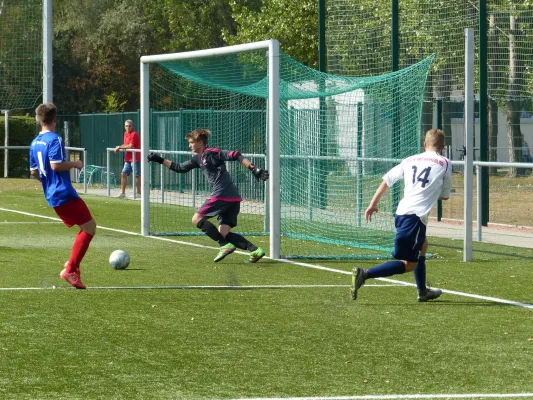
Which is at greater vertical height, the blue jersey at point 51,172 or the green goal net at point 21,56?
the green goal net at point 21,56

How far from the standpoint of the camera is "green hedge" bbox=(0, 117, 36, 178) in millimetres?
34938

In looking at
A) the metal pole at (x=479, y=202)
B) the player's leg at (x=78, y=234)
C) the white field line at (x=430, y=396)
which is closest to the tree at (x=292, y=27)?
the metal pole at (x=479, y=202)

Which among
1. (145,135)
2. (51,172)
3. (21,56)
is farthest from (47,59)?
(51,172)

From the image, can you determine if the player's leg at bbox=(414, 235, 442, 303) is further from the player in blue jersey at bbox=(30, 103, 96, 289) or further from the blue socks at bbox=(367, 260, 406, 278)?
the player in blue jersey at bbox=(30, 103, 96, 289)

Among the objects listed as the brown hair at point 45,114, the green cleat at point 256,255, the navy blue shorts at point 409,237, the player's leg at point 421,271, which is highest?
the brown hair at point 45,114

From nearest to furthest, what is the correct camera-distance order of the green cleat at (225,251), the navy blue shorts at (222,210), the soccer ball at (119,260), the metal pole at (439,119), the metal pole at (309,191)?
the soccer ball at (119,260) → the green cleat at (225,251) → the navy blue shorts at (222,210) → the metal pole at (309,191) → the metal pole at (439,119)

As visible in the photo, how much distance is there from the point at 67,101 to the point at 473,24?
3467 centimetres

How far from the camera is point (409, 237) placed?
32.3 feet

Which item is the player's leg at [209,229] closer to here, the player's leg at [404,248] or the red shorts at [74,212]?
the red shorts at [74,212]

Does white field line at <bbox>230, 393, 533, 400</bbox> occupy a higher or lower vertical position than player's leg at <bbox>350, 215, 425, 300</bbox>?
lower

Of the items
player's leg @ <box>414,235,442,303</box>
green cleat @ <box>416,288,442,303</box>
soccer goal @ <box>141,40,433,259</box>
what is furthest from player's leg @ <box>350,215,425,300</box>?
soccer goal @ <box>141,40,433,259</box>

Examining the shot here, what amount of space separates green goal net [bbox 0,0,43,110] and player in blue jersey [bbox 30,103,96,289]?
913 cm

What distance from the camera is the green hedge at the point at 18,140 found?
34938 mm

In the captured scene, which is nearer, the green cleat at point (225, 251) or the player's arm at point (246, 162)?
the player's arm at point (246, 162)
